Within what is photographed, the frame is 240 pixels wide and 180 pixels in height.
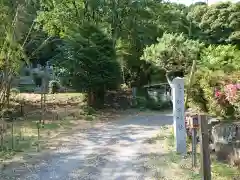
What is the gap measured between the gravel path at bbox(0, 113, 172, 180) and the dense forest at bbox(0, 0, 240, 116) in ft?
7.47

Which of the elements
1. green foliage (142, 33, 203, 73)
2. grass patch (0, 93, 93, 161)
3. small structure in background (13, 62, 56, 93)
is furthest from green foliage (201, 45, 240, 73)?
small structure in background (13, 62, 56, 93)

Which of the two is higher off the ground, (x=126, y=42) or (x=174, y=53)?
(x=126, y=42)

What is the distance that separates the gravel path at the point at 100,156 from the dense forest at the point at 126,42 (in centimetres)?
228

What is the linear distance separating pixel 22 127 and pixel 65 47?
17.9 feet

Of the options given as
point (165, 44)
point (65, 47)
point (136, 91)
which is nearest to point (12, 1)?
point (65, 47)

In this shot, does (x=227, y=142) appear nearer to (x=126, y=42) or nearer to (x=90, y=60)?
(x=90, y=60)

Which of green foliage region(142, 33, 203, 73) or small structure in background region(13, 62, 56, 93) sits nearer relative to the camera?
green foliage region(142, 33, 203, 73)

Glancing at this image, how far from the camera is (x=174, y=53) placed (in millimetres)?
13180

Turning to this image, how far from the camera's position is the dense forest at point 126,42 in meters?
12.2

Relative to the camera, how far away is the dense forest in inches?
479

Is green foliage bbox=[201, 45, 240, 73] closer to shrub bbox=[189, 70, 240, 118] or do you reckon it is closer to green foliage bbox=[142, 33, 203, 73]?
green foliage bbox=[142, 33, 203, 73]

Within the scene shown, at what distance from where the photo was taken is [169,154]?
8.88m

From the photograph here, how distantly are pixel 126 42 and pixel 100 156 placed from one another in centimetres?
1288

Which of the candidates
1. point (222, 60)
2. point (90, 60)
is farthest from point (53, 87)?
point (222, 60)
